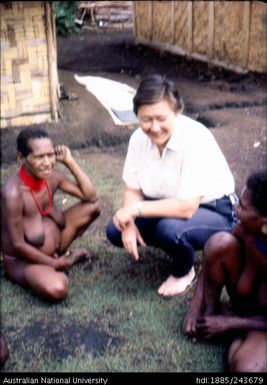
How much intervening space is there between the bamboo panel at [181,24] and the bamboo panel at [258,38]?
207 cm

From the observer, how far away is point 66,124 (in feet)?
22.8

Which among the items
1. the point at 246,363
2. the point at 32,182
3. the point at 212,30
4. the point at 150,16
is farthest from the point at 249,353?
the point at 150,16

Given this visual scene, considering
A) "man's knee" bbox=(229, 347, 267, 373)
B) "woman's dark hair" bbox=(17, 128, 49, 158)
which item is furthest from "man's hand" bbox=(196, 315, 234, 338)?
"woman's dark hair" bbox=(17, 128, 49, 158)

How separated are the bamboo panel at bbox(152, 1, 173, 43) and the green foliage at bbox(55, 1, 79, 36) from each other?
4000 mm

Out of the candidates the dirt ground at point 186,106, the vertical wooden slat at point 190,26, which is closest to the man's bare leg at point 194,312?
the dirt ground at point 186,106

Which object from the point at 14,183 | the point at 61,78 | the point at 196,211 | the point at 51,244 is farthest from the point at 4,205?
the point at 61,78

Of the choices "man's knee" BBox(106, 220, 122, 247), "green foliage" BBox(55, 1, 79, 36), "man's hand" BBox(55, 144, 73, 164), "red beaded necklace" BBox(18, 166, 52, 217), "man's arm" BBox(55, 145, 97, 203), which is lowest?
"green foliage" BBox(55, 1, 79, 36)

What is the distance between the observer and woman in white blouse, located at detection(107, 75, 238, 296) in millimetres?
3133

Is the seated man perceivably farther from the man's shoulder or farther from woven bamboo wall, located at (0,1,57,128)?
woven bamboo wall, located at (0,1,57,128)

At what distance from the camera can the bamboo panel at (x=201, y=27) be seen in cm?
1017

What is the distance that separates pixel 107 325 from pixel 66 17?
13.5 metres

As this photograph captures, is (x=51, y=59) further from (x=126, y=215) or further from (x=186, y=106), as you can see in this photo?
(x=126, y=215)
